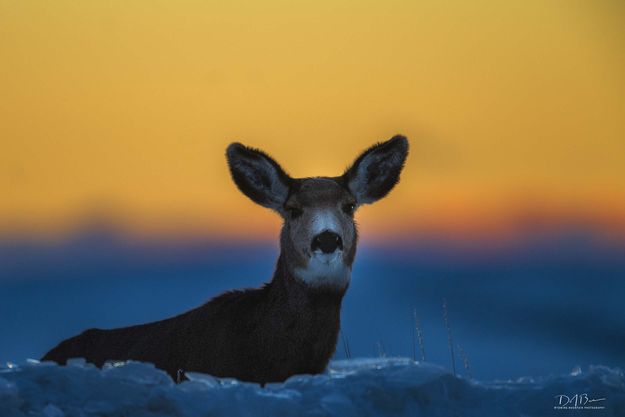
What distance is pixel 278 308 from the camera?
415 inches

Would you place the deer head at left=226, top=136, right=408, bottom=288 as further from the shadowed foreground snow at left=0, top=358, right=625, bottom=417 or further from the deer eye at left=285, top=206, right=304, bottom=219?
the shadowed foreground snow at left=0, top=358, right=625, bottom=417

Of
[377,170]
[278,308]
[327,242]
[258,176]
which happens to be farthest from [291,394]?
[377,170]

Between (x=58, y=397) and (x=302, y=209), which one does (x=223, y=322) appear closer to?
(x=302, y=209)

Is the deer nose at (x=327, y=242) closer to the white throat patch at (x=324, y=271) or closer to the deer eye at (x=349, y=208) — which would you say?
the white throat patch at (x=324, y=271)

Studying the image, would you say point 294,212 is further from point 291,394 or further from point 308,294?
point 291,394

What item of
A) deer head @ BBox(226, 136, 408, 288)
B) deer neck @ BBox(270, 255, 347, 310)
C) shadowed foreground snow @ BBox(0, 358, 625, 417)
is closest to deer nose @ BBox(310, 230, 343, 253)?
deer head @ BBox(226, 136, 408, 288)

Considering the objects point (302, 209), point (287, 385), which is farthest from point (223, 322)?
point (287, 385)

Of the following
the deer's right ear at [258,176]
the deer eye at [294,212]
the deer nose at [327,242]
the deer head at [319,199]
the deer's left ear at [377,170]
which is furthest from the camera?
the deer's left ear at [377,170]

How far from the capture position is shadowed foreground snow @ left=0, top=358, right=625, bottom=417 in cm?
640

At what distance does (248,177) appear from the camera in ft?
38.8

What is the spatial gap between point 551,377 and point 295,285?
372 centimetres

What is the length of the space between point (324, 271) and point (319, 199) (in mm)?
1008

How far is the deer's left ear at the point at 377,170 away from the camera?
11.9 m
